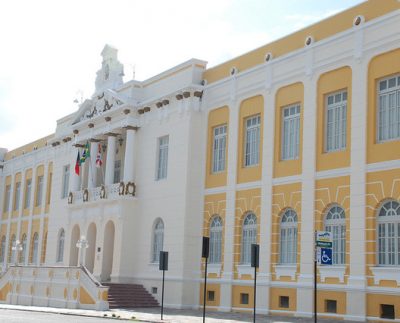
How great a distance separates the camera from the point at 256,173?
29859mm

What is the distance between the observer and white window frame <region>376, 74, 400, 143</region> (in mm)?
23984

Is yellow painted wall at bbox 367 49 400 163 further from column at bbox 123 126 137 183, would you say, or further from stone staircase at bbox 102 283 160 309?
column at bbox 123 126 137 183

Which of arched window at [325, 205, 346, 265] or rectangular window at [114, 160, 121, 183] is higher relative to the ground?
rectangular window at [114, 160, 121, 183]

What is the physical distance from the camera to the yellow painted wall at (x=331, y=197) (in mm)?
25047

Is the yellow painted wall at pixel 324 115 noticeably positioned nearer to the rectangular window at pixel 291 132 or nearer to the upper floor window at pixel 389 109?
the upper floor window at pixel 389 109

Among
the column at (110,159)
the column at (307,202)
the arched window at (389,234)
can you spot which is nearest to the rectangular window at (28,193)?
the column at (110,159)

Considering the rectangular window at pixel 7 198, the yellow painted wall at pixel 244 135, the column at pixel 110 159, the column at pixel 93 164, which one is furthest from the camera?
the rectangular window at pixel 7 198

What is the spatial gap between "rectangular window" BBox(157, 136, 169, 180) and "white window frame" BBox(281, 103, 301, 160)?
8.44 m

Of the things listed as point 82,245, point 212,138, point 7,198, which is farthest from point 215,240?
point 7,198

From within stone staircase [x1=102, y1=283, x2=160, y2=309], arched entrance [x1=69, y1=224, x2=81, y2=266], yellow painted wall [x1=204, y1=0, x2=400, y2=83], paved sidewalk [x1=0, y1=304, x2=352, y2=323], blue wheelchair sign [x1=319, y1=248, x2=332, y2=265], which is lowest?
paved sidewalk [x1=0, y1=304, x2=352, y2=323]

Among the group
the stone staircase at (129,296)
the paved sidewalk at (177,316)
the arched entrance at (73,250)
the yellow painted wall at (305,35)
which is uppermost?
the yellow painted wall at (305,35)

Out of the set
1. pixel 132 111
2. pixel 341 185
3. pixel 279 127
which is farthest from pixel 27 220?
pixel 341 185

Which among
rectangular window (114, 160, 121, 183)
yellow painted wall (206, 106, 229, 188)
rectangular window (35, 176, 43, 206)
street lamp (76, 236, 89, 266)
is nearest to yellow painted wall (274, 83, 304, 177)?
yellow painted wall (206, 106, 229, 188)

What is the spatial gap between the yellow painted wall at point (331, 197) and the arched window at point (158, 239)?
10731 mm
